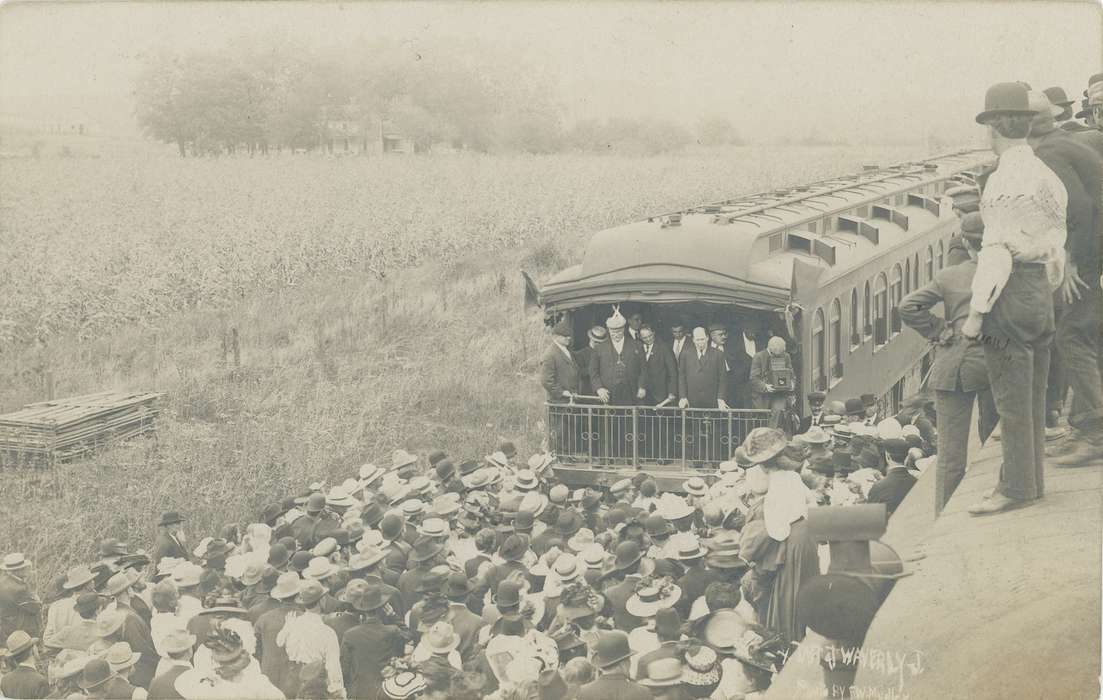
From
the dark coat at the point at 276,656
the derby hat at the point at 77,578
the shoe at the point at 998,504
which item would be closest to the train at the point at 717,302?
the shoe at the point at 998,504

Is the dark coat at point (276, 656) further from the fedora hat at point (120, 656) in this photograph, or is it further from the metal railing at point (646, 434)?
the metal railing at point (646, 434)

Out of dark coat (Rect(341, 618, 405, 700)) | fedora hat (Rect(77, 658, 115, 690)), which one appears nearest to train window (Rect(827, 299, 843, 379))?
dark coat (Rect(341, 618, 405, 700))

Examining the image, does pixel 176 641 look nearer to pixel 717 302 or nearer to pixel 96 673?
pixel 96 673

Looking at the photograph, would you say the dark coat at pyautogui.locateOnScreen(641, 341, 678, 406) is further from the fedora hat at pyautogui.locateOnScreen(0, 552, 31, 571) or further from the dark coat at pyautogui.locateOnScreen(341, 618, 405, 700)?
the fedora hat at pyautogui.locateOnScreen(0, 552, 31, 571)

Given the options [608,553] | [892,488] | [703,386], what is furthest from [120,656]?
[892,488]

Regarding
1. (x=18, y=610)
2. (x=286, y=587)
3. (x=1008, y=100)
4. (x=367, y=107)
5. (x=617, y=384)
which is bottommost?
(x=18, y=610)

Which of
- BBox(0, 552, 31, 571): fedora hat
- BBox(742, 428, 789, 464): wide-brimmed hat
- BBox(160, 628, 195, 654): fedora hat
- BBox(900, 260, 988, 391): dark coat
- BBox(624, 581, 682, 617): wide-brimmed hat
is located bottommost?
BBox(160, 628, 195, 654): fedora hat
